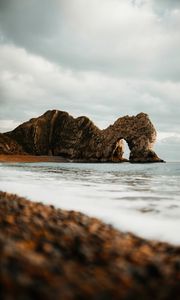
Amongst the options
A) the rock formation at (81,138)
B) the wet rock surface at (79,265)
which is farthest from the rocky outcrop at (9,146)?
the wet rock surface at (79,265)

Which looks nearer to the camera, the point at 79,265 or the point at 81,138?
the point at 79,265

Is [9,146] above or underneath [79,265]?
above

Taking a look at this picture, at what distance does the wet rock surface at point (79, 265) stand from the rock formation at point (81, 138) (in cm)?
10883

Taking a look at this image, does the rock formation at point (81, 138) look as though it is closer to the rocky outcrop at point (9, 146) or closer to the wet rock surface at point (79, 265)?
the rocky outcrop at point (9, 146)

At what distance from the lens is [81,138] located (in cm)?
13900

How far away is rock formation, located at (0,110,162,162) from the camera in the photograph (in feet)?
376

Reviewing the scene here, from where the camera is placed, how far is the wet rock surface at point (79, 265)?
2414 mm

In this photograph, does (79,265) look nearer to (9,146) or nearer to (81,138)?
(9,146)

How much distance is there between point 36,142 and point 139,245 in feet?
478

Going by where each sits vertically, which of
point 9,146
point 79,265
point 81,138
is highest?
point 81,138

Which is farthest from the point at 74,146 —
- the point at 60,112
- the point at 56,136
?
the point at 60,112

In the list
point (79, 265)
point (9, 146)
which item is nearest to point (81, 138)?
point (9, 146)

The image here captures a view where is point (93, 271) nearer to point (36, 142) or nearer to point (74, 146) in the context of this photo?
point (74, 146)

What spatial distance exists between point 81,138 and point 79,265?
447 feet
